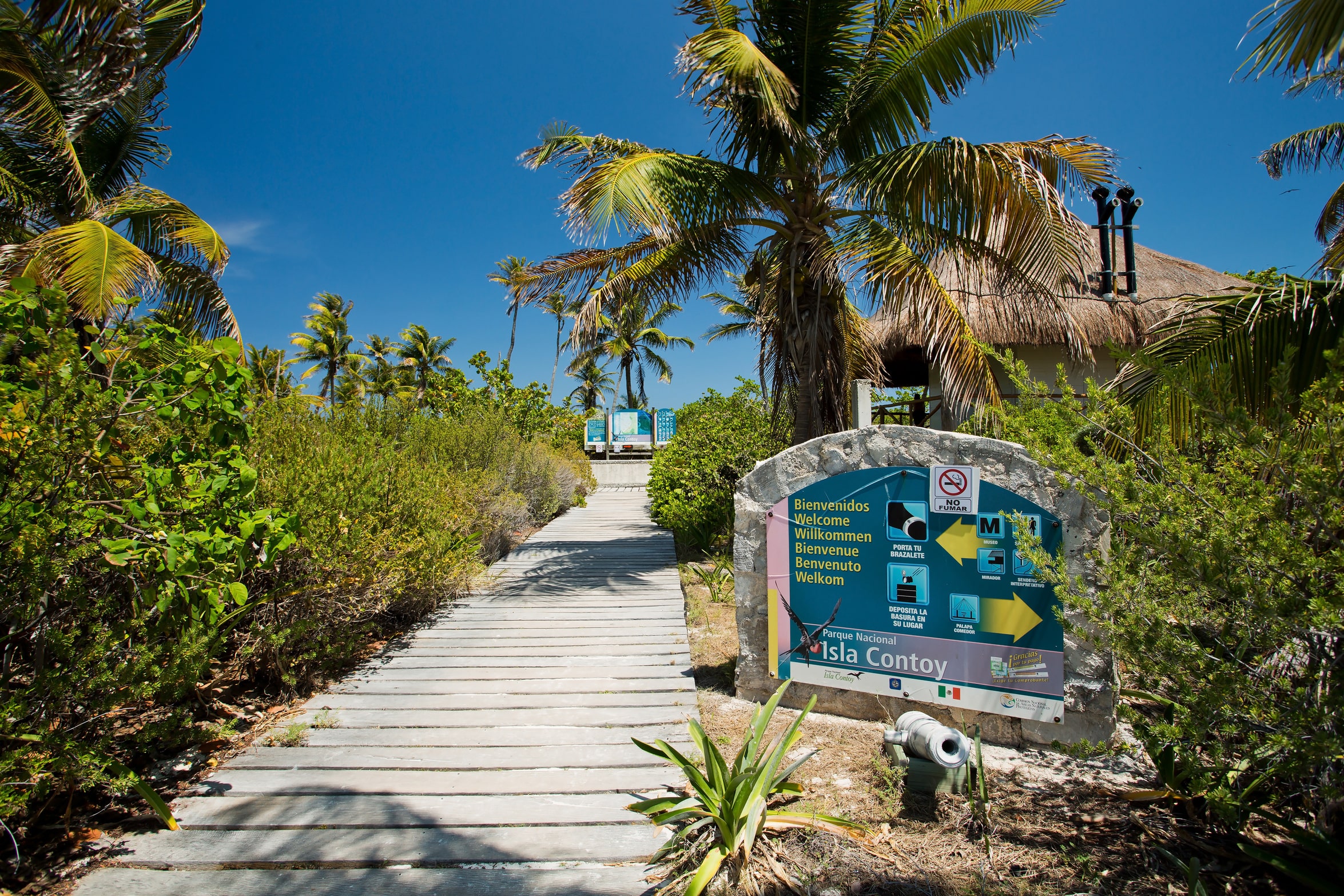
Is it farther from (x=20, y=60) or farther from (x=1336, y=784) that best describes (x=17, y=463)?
(x=20, y=60)

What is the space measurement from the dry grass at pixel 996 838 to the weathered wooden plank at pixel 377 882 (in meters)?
0.64

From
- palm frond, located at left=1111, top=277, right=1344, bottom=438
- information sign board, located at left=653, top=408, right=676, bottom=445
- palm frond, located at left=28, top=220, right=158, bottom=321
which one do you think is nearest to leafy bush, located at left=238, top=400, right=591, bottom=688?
palm frond, located at left=28, top=220, right=158, bottom=321

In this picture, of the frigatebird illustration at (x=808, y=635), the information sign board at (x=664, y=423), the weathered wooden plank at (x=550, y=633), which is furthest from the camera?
the information sign board at (x=664, y=423)

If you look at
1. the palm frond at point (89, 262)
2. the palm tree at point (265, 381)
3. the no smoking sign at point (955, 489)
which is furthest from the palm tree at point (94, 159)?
the no smoking sign at point (955, 489)

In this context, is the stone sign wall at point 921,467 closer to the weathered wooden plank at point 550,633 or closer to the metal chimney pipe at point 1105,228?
the weathered wooden plank at point 550,633

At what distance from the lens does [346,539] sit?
169 inches

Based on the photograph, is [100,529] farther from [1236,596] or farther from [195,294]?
[195,294]

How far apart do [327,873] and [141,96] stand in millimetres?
13156

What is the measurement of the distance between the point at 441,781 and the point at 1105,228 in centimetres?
751

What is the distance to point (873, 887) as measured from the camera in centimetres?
233

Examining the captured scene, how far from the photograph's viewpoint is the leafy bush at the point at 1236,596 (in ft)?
6.60

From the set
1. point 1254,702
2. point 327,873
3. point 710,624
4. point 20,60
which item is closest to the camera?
point 1254,702

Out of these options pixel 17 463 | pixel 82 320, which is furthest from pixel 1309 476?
pixel 82 320

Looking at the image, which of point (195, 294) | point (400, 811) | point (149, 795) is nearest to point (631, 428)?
point (195, 294)
